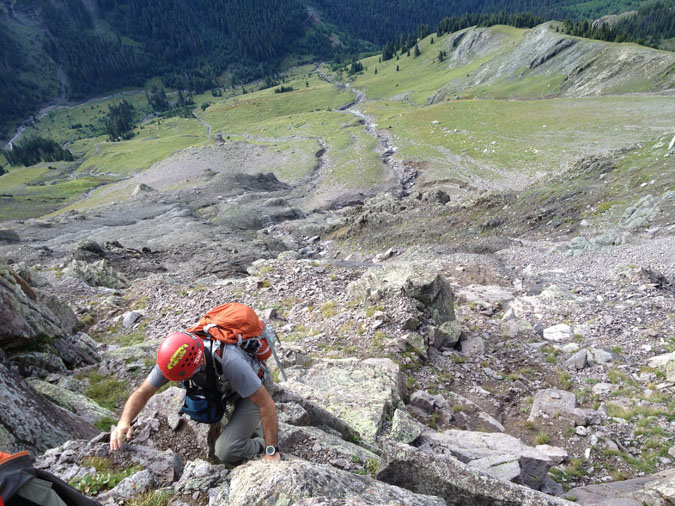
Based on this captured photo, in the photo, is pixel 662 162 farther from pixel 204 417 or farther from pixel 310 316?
pixel 204 417

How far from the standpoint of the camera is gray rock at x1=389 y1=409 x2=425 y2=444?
26.0ft

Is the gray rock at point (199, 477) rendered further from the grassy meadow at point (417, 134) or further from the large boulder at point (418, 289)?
the grassy meadow at point (417, 134)

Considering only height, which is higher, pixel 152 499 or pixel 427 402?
pixel 152 499

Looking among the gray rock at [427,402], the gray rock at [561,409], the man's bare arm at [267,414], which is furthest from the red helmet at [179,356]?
the gray rock at [561,409]

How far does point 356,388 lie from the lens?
998 cm

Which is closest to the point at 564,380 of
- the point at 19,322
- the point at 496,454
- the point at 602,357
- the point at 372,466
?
the point at 602,357

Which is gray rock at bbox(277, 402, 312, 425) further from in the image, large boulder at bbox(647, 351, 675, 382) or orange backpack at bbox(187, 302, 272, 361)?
large boulder at bbox(647, 351, 675, 382)

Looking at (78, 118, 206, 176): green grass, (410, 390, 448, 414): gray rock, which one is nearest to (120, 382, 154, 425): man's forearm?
(410, 390, 448, 414): gray rock

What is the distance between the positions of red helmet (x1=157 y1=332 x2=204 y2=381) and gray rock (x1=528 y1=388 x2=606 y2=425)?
10016mm

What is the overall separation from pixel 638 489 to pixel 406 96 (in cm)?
13495

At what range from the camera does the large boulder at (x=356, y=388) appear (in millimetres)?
8672

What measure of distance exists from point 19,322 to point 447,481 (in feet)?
39.3

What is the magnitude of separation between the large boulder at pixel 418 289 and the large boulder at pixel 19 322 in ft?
38.0

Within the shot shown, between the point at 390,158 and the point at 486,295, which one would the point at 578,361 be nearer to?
the point at 486,295
